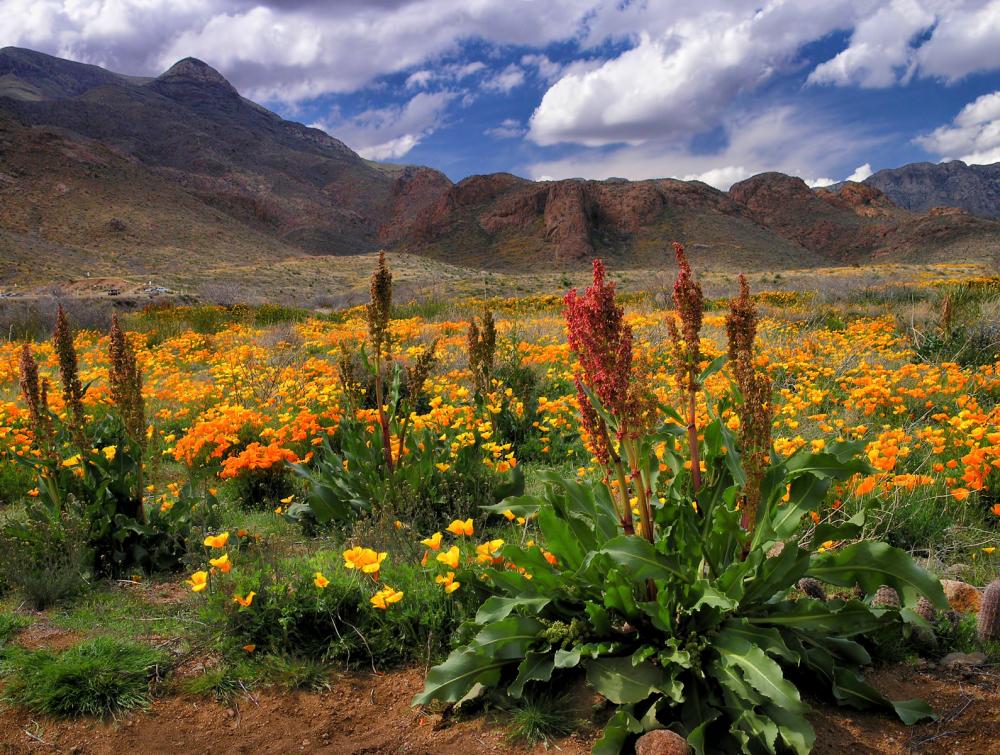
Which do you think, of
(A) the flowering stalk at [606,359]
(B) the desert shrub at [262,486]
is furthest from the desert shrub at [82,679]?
(B) the desert shrub at [262,486]

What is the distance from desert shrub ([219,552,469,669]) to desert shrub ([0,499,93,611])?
1292 mm

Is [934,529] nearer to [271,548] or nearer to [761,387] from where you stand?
[761,387]

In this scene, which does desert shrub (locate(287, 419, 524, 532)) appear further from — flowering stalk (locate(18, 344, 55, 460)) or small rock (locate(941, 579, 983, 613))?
small rock (locate(941, 579, 983, 613))

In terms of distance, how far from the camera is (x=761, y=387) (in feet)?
8.12

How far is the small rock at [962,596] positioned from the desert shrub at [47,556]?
15.0 feet

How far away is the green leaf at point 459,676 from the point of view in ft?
8.26

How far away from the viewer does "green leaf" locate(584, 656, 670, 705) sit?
235 centimetres

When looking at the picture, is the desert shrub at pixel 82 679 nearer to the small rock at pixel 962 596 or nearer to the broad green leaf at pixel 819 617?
the broad green leaf at pixel 819 617

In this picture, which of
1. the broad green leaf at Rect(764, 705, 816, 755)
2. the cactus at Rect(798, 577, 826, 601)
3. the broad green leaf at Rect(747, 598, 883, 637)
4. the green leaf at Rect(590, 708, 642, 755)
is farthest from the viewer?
the cactus at Rect(798, 577, 826, 601)

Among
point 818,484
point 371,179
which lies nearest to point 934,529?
point 818,484

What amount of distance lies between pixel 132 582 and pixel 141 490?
1.93 ft

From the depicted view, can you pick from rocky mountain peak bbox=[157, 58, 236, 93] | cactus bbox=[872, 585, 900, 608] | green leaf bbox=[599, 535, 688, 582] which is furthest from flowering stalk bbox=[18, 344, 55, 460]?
rocky mountain peak bbox=[157, 58, 236, 93]

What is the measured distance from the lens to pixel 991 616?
271 centimetres

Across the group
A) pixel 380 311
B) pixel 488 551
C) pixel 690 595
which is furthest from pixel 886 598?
pixel 380 311
